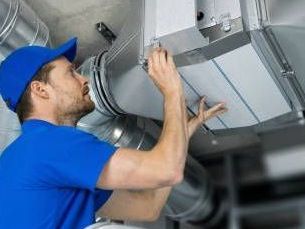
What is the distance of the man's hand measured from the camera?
1271 mm

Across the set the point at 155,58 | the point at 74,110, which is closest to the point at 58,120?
the point at 74,110

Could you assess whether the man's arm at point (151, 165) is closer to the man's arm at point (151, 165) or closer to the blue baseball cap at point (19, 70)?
the man's arm at point (151, 165)

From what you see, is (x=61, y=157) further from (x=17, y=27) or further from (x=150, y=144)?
(x=150, y=144)

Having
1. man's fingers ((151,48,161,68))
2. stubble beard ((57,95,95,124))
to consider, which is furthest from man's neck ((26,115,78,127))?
man's fingers ((151,48,161,68))

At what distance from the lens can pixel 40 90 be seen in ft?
3.54

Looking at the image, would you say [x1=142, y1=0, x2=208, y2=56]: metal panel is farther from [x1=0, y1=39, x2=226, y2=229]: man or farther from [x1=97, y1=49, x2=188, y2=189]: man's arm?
[x1=97, y1=49, x2=188, y2=189]: man's arm

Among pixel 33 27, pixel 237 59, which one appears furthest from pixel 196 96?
pixel 33 27

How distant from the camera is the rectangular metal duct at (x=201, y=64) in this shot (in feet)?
3.58

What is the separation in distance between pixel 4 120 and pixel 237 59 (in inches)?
33.7

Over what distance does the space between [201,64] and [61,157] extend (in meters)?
0.49

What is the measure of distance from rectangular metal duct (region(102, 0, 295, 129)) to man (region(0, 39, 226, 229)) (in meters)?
0.10

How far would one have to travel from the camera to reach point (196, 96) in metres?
1.33

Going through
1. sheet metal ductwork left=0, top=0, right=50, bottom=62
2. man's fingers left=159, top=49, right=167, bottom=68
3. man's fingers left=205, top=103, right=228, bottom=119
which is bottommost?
man's fingers left=205, top=103, right=228, bottom=119

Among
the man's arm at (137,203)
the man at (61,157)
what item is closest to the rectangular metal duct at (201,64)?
the man at (61,157)
